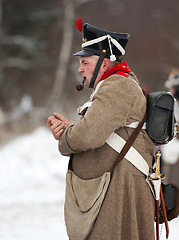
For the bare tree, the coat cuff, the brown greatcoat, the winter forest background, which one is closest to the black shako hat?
the brown greatcoat

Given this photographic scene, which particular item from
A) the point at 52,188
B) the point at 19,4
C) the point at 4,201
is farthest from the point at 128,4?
the point at 4,201

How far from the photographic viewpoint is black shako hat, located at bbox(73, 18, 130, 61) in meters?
2.31

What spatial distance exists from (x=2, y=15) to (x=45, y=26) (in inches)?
64.8

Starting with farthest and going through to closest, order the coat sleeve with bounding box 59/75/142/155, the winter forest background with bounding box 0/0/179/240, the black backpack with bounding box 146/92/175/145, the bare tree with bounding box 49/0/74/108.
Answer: the bare tree with bounding box 49/0/74/108, the winter forest background with bounding box 0/0/179/240, the black backpack with bounding box 146/92/175/145, the coat sleeve with bounding box 59/75/142/155

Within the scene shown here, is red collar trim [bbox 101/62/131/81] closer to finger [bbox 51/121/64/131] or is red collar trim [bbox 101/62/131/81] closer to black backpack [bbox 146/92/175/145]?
black backpack [bbox 146/92/175/145]

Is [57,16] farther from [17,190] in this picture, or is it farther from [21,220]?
[21,220]

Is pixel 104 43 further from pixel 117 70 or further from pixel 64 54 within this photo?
pixel 64 54

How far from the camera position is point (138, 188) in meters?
2.28

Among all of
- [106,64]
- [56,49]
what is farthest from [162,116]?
[56,49]

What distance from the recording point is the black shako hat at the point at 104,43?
231 cm

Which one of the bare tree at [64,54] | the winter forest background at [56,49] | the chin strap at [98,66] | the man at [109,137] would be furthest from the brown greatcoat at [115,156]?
the bare tree at [64,54]

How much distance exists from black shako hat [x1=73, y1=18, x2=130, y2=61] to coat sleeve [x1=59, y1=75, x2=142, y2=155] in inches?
9.7

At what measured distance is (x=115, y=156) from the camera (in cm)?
223

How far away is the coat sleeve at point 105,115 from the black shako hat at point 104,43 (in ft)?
0.80
